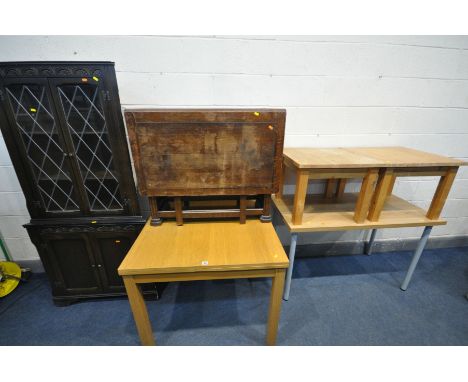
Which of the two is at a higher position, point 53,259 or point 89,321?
point 53,259

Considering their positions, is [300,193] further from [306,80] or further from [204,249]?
[306,80]

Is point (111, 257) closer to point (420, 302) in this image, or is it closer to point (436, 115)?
point (420, 302)

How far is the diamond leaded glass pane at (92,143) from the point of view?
118 centimetres

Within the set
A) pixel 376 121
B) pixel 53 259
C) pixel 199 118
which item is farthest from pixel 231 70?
pixel 53 259

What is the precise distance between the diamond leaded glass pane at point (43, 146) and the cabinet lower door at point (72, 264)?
216mm

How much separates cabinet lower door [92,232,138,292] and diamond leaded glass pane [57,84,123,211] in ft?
0.64

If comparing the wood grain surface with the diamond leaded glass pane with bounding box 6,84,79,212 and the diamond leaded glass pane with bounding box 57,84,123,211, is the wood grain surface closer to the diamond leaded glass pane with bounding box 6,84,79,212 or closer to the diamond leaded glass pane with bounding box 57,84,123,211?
the diamond leaded glass pane with bounding box 57,84,123,211

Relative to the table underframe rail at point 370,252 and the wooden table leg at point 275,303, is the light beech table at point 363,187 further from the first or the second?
the wooden table leg at point 275,303

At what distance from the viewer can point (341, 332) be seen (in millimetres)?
1422

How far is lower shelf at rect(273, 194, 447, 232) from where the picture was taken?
4.55 ft

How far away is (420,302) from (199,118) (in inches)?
84.6

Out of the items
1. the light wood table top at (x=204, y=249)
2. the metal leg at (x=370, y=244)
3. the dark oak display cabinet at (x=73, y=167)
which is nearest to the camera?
the light wood table top at (x=204, y=249)

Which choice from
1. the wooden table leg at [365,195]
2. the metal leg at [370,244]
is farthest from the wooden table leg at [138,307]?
the metal leg at [370,244]

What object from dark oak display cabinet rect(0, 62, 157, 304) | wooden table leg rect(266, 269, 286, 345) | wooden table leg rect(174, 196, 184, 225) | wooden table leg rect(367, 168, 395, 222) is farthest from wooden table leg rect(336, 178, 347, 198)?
dark oak display cabinet rect(0, 62, 157, 304)
